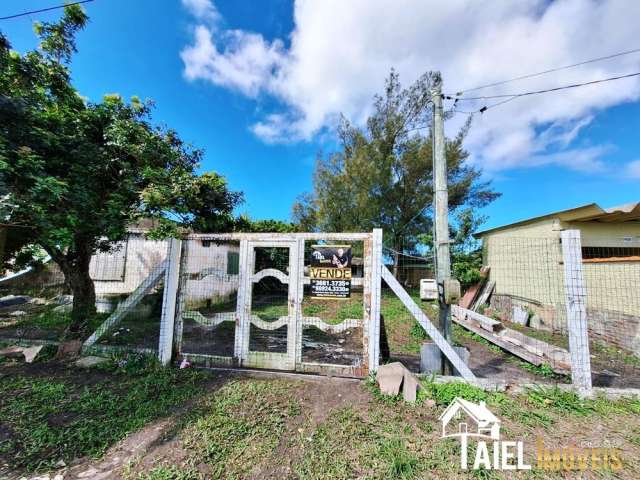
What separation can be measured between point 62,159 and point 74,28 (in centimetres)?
424

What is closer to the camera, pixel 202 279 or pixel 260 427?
pixel 260 427

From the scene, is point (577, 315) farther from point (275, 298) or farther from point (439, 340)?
point (275, 298)

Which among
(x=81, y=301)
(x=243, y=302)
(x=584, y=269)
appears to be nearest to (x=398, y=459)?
(x=243, y=302)

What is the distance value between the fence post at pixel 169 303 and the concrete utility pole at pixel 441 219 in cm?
387

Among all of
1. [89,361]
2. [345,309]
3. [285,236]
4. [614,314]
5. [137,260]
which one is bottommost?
[89,361]

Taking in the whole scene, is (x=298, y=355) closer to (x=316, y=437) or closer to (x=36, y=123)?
(x=316, y=437)

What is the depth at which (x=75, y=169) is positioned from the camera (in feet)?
12.6

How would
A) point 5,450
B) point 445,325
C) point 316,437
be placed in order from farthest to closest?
point 445,325, point 316,437, point 5,450

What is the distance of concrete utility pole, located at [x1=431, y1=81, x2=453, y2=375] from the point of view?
3553 mm

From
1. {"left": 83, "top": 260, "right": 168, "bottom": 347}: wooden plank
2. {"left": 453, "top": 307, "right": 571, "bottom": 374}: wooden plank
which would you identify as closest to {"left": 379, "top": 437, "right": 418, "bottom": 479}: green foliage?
{"left": 453, "top": 307, "right": 571, "bottom": 374}: wooden plank

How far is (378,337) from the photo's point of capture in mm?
3297

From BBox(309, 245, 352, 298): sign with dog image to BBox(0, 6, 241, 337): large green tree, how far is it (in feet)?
7.42

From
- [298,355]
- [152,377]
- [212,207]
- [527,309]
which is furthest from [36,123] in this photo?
[527,309]

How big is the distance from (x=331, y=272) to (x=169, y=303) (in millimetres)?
2489
